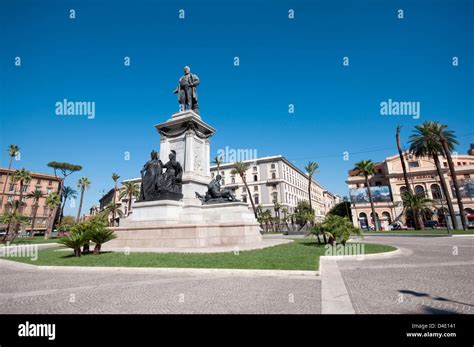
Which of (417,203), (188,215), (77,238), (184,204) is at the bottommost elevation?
(77,238)

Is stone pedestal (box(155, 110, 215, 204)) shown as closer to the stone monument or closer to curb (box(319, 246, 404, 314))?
the stone monument

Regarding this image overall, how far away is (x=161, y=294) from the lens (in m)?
5.32

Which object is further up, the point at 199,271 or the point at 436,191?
the point at 436,191

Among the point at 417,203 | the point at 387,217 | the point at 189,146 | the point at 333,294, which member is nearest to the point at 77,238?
the point at 189,146

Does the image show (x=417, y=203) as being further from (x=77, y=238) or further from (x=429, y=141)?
(x=77, y=238)

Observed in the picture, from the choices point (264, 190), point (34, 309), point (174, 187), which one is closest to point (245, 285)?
point (34, 309)

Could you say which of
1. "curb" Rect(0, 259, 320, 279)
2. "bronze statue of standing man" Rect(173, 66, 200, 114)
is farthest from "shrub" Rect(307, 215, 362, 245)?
"bronze statue of standing man" Rect(173, 66, 200, 114)

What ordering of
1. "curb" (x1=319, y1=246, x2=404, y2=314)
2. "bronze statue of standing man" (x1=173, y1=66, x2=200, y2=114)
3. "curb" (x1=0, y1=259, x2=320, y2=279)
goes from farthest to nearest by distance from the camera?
"bronze statue of standing man" (x1=173, y1=66, x2=200, y2=114) → "curb" (x1=0, y1=259, x2=320, y2=279) → "curb" (x1=319, y1=246, x2=404, y2=314)

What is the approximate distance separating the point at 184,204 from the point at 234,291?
1167 cm

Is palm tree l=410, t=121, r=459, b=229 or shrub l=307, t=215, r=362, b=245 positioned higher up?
palm tree l=410, t=121, r=459, b=229

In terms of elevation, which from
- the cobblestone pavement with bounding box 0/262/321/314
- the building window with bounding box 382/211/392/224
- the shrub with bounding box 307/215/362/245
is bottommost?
the building window with bounding box 382/211/392/224

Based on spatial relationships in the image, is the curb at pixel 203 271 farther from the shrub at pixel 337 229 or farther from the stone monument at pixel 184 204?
the shrub at pixel 337 229

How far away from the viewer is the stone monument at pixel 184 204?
14.1 m

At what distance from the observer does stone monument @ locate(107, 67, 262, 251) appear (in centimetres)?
1406
